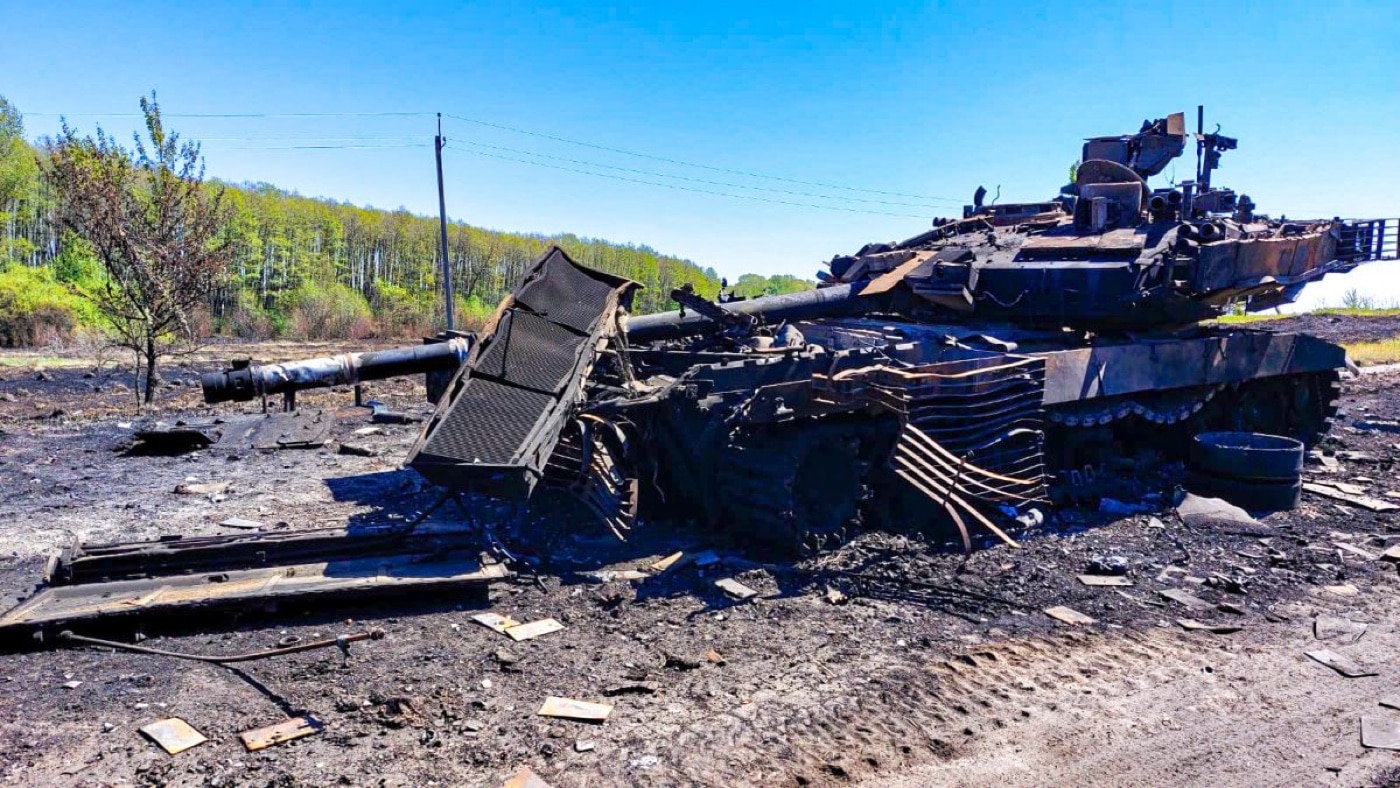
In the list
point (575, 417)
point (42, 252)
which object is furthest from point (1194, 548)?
point (42, 252)

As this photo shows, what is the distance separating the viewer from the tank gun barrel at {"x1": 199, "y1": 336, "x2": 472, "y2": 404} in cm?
667

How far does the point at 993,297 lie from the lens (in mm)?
8820

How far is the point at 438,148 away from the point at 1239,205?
15.7 metres

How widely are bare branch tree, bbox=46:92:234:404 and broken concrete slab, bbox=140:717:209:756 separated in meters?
10.9

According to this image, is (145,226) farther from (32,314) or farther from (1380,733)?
(1380,733)

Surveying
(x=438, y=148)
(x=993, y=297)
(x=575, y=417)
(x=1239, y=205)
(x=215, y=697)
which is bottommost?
(x=215, y=697)

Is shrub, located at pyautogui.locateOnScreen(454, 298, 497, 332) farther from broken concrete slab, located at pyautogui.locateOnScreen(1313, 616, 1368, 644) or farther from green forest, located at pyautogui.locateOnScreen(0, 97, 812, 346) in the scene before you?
broken concrete slab, located at pyautogui.locateOnScreen(1313, 616, 1368, 644)

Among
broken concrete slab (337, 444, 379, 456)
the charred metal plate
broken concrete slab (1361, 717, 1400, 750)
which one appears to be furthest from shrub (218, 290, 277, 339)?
broken concrete slab (1361, 717, 1400, 750)

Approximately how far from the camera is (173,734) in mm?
3848

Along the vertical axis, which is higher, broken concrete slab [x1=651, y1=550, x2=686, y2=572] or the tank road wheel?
the tank road wheel

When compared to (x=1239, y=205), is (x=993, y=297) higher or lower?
lower

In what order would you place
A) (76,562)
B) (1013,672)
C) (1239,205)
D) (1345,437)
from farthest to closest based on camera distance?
(1345,437)
(1239,205)
(76,562)
(1013,672)

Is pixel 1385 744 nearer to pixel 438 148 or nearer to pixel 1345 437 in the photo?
pixel 1345 437

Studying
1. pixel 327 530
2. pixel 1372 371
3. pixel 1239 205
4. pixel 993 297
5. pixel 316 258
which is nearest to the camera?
pixel 327 530
